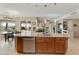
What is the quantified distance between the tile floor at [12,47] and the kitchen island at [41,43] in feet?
0.46

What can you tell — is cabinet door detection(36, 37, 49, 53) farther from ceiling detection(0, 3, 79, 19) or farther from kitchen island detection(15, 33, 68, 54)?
ceiling detection(0, 3, 79, 19)

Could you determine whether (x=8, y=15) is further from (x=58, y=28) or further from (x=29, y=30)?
(x=58, y=28)

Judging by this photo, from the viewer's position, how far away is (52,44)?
16.2 ft

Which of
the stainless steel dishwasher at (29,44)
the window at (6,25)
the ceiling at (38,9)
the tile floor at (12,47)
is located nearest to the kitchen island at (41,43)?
the stainless steel dishwasher at (29,44)

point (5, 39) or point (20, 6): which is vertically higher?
point (20, 6)

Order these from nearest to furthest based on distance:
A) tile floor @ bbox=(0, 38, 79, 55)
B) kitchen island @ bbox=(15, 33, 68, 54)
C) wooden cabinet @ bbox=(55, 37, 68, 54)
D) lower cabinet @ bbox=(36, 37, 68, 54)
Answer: tile floor @ bbox=(0, 38, 79, 55)
kitchen island @ bbox=(15, 33, 68, 54)
lower cabinet @ bbox=(36, 37, 68, 54)
wooden cabinet @ bbox=(55, 37, 68, 54)

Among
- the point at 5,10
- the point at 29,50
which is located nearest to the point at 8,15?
the point at 5,10

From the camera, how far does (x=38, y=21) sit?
427cm

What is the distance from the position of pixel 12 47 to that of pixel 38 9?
1.13 meters

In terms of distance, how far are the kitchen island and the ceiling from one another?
57cm

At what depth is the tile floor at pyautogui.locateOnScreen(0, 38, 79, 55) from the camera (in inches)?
169

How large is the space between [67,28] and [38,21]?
28.5 inches

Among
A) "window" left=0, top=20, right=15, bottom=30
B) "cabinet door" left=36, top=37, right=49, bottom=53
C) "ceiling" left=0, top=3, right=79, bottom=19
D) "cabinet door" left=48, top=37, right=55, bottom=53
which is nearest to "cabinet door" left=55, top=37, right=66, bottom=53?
"cabinet door" left=48, top=37, right=55, bottom=53

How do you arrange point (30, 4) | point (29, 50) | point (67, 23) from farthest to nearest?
point (29, 50) < point (67, 23) < point (30, 4)
